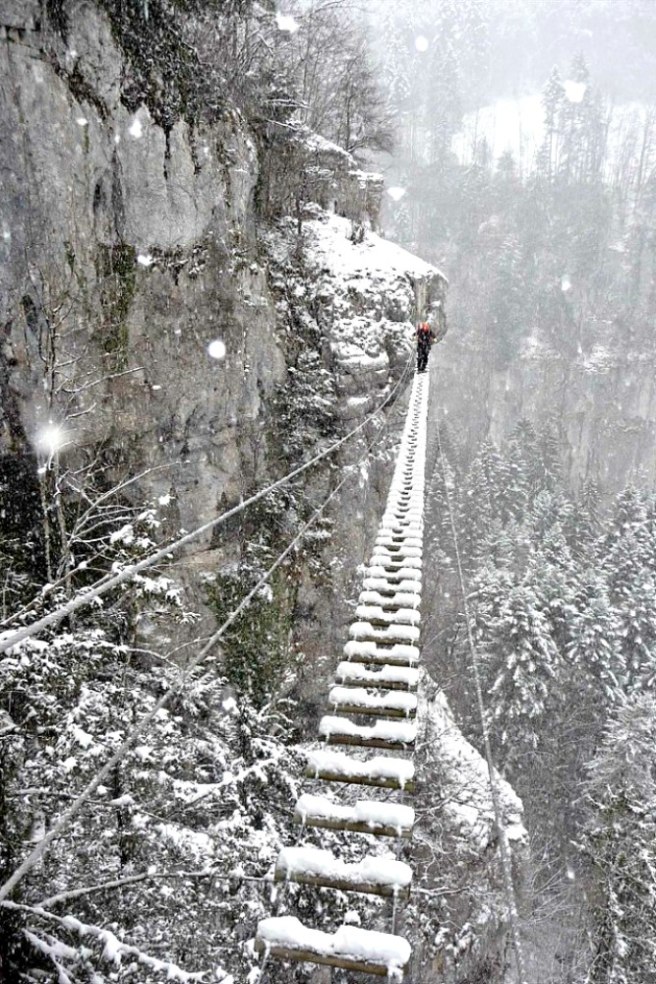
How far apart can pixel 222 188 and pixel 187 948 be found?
43.4 feet

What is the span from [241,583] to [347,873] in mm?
10264

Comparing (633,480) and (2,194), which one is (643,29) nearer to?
(633,480)

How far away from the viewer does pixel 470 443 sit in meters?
54.9

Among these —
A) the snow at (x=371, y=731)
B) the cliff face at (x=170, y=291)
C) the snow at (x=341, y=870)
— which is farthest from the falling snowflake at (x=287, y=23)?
the snow at (x=341, y=870)

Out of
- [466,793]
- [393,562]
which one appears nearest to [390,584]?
[393,562]

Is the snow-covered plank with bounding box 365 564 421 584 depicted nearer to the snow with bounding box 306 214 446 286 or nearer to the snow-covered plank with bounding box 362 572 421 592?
the snow-covered plank with bounding box 362 572 421 592

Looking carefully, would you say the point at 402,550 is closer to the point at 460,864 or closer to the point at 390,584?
the point at 390,584

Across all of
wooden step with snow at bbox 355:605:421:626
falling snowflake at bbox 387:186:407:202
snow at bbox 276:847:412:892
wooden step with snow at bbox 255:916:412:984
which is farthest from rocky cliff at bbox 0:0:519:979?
falling snowflake at bbox 387:186:407:202

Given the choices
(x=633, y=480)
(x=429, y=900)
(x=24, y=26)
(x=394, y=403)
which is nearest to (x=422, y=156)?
(x=633, y=480)

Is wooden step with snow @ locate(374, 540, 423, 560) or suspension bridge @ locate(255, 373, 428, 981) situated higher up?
wooden step with snow @ locate(374, 540, 423, 560)

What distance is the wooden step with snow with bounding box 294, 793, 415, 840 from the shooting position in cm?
315

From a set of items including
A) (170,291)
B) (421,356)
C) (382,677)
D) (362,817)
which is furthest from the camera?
(421,356)

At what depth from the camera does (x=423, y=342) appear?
1561cm

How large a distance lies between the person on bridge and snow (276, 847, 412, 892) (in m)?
13.9
